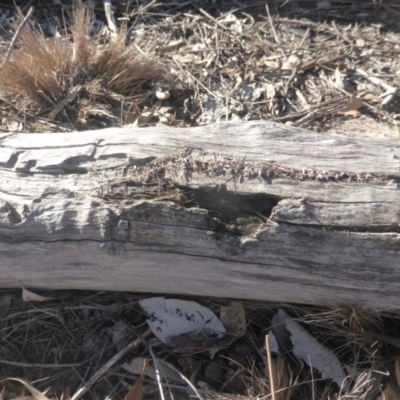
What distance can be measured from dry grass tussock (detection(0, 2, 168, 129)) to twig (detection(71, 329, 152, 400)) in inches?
52.0

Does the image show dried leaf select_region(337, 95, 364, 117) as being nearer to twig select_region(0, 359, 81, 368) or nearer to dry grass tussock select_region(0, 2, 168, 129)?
dry grass tussock select_region(0, 2, 168, 129)

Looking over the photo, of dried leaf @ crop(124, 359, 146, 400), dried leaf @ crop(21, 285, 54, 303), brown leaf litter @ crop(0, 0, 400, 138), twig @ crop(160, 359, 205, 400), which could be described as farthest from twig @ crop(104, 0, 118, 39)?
dried leaf @ crop(124, 359, 146, 400)

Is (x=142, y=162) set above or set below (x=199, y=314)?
above

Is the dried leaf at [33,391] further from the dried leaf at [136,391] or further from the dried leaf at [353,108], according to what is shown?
the dried leaf at [353,108]

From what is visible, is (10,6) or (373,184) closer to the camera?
(373,184)

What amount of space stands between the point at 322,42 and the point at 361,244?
2.02m

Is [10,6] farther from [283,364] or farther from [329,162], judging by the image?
[283,364]

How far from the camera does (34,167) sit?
2.43 m

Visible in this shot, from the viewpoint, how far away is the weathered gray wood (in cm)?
220

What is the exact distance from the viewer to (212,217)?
7.38ft

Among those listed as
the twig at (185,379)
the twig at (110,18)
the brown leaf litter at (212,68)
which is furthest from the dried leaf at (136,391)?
the twig at (110,18)

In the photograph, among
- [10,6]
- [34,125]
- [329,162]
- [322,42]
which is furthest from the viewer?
[10,6]

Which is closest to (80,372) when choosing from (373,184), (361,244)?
(361,244)

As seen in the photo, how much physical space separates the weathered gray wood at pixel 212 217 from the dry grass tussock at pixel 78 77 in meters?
0.92
